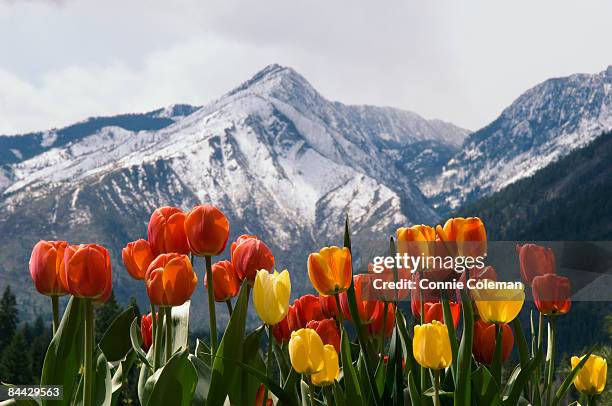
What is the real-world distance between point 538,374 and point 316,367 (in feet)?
3.72

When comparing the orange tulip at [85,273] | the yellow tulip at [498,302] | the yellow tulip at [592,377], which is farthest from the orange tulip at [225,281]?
the yellow tulip at [592,377]

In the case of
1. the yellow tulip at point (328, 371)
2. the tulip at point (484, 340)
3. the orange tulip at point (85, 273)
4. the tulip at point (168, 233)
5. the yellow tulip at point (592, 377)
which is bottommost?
the yellow tulip at point (592, 377)

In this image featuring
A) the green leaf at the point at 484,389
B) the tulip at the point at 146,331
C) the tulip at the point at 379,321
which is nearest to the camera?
the green leaf at the point at 484,389

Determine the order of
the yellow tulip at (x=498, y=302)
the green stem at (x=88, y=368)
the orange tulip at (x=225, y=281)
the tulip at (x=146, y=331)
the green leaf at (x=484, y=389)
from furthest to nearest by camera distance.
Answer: the tulip at (x=146, y=331), the orange tulip at (x=225, y=281), the yellow tulip at (x=498, y=302), the green leaf at (x=484, y=389), the green stem at (x=88, y=368)

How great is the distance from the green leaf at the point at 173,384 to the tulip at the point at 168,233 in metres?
0.84

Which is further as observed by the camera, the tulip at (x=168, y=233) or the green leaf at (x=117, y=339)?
the green leaf at (x=117, y=339)

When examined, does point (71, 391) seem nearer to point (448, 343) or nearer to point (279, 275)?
point (279, 275)

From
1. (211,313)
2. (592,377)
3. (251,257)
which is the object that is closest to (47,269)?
(211,313)

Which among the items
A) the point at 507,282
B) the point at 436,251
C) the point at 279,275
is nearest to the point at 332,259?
the point at 279,275

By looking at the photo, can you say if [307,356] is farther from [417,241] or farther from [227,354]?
[417,241]

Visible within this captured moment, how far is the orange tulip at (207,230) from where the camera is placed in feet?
10.8

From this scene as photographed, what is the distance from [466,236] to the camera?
10.6 ft

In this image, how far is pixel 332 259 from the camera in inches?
127

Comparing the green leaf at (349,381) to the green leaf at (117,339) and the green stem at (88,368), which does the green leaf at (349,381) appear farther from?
the green leaf at (117,339)
